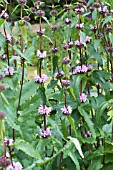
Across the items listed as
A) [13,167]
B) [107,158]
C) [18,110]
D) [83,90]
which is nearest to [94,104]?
[83,90]

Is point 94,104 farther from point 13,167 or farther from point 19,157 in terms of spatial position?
point 13,167

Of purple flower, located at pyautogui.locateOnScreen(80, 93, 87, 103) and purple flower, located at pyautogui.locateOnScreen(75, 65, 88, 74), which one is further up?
purple flower, located at pyautogui.locateOnScreen(75, 65, 88, 74)

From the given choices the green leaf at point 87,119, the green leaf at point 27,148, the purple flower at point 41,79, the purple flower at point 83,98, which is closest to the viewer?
the green leaf at point 27,148

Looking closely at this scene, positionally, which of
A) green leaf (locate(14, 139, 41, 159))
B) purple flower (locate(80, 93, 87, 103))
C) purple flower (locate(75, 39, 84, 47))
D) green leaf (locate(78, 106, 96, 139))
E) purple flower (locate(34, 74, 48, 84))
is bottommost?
green leaf (locate(14, 139, 41, 159))

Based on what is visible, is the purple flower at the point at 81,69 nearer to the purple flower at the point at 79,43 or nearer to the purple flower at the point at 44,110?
the purple flower at the point at 79,43

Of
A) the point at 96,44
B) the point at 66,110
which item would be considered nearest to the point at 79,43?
the point at 96,44

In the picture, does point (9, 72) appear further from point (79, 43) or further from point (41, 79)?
point (79, 43)

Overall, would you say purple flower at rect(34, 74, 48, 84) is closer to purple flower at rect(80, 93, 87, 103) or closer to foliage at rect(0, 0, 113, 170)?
foliage at rect(0, 0, 113, 170)

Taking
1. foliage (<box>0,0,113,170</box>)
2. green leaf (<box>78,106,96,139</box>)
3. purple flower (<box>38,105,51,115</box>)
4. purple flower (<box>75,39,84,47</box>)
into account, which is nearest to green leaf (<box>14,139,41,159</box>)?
foliage (<box>0,0,113,170</box>)

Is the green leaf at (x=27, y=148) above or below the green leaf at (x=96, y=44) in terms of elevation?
below

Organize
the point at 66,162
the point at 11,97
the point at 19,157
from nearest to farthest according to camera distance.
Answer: the point at 11,97
the point at 19,157
the point at 66,162

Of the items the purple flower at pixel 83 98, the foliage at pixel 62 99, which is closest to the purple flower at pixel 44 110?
the foliage at pixel 62 99
